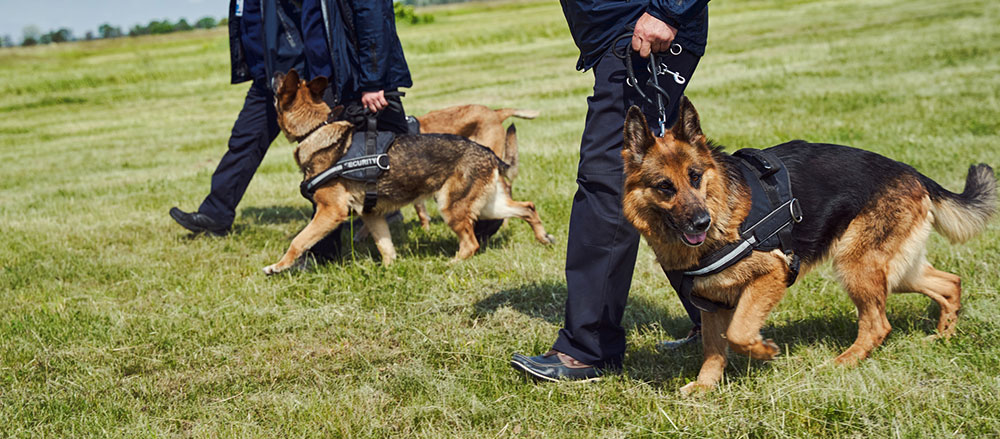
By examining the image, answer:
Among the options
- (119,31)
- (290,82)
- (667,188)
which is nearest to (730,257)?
(667,188)

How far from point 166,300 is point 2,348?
43.0 inches

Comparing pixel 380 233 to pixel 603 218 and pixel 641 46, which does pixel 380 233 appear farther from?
pixel 641 46

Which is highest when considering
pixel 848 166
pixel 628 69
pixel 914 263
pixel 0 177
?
pixel 628 69

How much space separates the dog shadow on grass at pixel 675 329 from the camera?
3807 mm

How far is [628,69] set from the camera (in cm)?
335

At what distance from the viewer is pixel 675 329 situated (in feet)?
14.4

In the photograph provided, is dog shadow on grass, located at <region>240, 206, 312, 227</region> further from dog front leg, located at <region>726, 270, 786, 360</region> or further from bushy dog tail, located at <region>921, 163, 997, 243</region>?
bushy dog tail, located at <region>921, 163, 997, 243</region>

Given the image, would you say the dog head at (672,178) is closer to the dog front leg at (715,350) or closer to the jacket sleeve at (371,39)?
the dog front leg at (715,350)

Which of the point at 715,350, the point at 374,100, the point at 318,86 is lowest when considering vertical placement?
the point at 715,350

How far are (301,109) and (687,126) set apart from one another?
3555 millimetres

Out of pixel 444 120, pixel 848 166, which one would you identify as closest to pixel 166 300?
pixel 444 120

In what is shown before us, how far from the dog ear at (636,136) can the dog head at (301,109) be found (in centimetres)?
316

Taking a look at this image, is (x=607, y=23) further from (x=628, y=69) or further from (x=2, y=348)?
(x=2, y=348)

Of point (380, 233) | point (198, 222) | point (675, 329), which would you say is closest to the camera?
point (675, 329)
